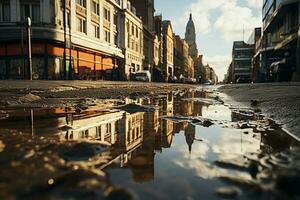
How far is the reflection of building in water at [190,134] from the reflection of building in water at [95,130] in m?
0.51

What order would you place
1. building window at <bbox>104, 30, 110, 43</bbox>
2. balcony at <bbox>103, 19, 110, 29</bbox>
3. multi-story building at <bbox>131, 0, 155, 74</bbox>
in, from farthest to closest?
1. multi-story building at <bbox>131, 0, 155, 74</bbox>
2. building window at <bbox>104, 30, 110, 43</bbox>
3. balcony at <bbox>103, 19, 110, 29</bbox>

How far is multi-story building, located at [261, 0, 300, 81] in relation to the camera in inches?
941

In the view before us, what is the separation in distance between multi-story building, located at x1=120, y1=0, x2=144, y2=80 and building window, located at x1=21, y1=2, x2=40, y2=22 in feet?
51.5

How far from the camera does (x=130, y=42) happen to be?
138 ft

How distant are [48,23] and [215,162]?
24912 millimetres

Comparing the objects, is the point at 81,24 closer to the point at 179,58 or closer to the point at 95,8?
the point at 95,8

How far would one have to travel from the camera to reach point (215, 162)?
5.01ft


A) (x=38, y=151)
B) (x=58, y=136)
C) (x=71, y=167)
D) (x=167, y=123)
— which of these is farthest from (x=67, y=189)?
(x=167, y=123)

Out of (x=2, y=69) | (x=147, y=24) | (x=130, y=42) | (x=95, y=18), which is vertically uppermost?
(x=147, y=24)

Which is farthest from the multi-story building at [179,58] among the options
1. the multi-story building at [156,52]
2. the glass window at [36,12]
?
the glass window at [36,12]

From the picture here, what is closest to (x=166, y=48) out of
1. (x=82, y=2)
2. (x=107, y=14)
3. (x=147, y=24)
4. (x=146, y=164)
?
(x=147, y=24)

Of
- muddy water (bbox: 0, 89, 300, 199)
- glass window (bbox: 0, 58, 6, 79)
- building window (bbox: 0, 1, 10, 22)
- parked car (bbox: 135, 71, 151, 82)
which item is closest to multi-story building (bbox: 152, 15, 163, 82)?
parked car (bbox: 135, 71, 151, 82)

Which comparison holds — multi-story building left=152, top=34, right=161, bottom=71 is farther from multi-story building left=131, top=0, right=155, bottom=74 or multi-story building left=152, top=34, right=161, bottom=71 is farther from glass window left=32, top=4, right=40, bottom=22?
glass window left=32, top=4, right=40, bottom=22

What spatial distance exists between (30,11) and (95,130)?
2487 centimetres
